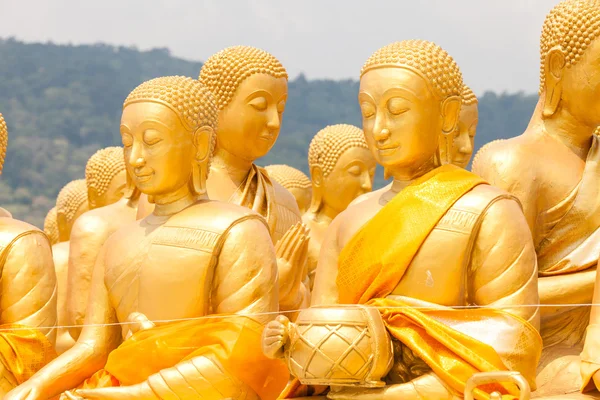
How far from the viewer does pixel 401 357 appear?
18.9 feet

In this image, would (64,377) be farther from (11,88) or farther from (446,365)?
(11,88)

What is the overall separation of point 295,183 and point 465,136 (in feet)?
9.66

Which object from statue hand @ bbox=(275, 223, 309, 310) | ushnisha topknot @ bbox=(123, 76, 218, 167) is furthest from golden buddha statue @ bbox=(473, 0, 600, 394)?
ushnisha topknot @ bbox=(123, 76, 218, 167)

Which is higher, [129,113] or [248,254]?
[129,113]

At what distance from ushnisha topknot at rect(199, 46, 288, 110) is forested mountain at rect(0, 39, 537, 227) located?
704 cm

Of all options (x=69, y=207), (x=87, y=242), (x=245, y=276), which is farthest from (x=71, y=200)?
(x=245, y=276)

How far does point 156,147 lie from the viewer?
253 inches

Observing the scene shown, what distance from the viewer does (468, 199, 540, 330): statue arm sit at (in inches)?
229

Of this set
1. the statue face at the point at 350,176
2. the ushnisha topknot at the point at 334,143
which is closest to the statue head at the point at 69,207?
the ushnisha topknot at the point at 334,143

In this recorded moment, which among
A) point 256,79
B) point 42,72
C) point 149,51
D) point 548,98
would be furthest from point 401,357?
point 42,72

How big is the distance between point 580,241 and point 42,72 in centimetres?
1391

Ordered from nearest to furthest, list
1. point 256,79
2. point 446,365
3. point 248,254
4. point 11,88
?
point 446,365 < point 248,254 < point 256,79 < point 11,88

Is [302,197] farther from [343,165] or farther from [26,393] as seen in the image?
[26,393]

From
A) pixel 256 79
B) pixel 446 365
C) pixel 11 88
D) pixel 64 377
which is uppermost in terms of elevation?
pixel 256 79
